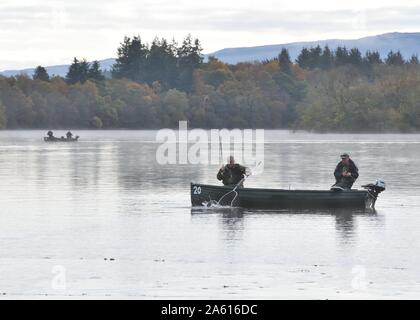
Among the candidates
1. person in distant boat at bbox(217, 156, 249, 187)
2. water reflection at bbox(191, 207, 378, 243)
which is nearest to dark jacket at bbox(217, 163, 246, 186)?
person in distant boat at bbox(217, 156, 249, 187)

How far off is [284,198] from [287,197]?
0.12 metres

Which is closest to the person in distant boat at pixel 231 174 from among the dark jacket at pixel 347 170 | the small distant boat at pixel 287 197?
the small distant boat at pixel 287 197

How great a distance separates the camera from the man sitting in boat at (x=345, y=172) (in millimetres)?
35531

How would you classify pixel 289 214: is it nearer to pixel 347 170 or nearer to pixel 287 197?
pixel 287 197

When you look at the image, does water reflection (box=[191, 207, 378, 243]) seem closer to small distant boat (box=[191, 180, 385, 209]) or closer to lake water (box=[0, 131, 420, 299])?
lake water (box=[0, 131, 420, 299])

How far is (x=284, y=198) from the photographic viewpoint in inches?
1391

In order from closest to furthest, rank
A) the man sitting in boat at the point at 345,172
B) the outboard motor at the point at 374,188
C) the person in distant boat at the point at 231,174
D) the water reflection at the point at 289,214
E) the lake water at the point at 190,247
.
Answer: the lake water at the point at 190,247, the water reflection at the point at 289,214, the man sitting in boat at the point at 345,172, the outboard motor at the point at 374,188, the person in distant boat at the point at 231,174

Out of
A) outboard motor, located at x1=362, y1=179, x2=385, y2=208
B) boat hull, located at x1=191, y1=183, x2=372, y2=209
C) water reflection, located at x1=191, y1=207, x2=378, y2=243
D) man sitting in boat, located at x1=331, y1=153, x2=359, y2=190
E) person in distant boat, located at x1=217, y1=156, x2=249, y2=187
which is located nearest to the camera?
water reflection, located at x1=191, y1=207, x2=378, y2=243

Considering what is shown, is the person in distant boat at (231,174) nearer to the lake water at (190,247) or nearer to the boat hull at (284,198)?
the boat hull at (284,198)

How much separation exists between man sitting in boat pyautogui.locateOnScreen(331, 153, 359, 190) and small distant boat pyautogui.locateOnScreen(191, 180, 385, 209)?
1.51 ft

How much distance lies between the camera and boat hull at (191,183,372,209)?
35188 millimetres

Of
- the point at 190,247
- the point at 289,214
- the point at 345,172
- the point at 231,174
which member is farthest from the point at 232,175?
the point at 190,247

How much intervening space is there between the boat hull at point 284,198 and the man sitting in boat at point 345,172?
449 millimetres

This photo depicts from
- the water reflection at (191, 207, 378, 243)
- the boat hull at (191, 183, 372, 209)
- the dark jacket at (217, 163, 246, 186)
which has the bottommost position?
the water reflection at (191, 207, 378, 243)
